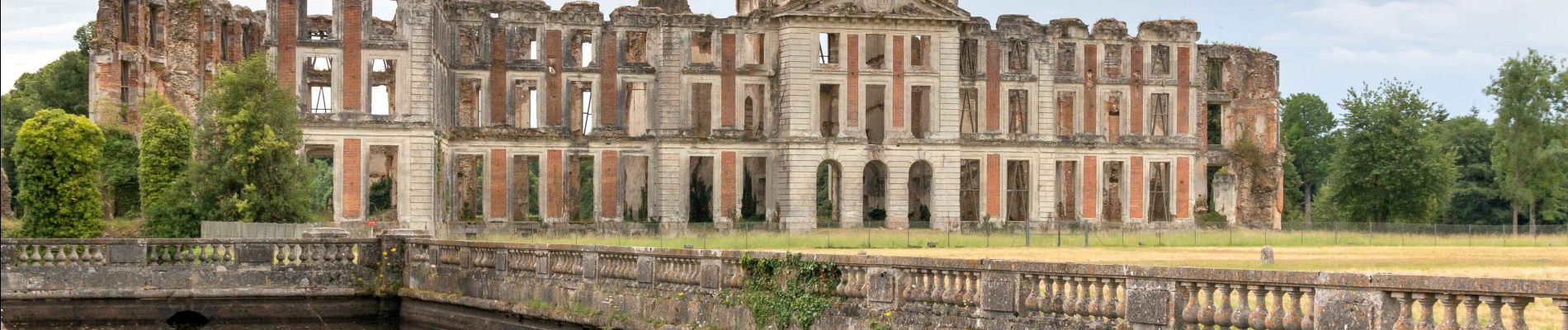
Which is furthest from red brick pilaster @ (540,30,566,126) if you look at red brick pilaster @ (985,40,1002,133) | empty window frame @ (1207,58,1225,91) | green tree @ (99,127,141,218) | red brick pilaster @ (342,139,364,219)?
empty window frame @ (1207,58,1225,91)

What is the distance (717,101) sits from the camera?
211ft

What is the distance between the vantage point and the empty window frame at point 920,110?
212 feet

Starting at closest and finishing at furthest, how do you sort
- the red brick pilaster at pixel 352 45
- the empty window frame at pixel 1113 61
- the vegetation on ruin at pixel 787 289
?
the vegetation on ruin at pixel 787 289 → the red brick pilaster at pixel 352 45 → the empty window frame at pixel 1113 61

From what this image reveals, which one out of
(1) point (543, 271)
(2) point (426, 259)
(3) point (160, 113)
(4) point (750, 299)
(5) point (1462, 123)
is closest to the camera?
(4) point (750, 299)

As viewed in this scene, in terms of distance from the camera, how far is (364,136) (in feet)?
187

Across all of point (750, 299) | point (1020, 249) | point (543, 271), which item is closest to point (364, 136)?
point (1020, 249)

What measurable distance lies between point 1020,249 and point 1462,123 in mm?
64052

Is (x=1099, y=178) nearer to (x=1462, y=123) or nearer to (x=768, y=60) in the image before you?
(x=768, y=60)

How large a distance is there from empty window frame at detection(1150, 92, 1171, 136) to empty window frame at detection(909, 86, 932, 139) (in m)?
9.73

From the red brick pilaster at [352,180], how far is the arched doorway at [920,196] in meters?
20.0

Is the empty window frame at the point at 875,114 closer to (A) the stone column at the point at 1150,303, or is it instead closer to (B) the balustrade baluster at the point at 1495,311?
(A) the stone column at the point at 1150,303

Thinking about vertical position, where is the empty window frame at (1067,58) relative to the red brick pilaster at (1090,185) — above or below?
above

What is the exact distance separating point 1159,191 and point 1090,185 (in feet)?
13.7

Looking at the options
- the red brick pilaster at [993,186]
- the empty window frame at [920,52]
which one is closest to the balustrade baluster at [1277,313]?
the empty window frame at [920,52]
